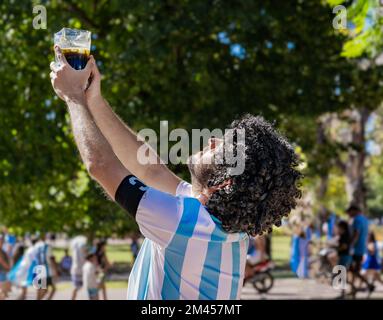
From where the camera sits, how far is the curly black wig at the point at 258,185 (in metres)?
2.55

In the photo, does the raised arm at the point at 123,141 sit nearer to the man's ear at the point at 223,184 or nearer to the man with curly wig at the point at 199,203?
the man with curly wig at the point at 199,203

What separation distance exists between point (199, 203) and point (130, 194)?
10.6 inches

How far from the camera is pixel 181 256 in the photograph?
2.54m

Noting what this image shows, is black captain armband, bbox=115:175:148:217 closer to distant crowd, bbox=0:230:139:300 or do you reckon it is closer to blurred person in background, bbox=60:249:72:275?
distant crowd, bbox=0:230:139:300

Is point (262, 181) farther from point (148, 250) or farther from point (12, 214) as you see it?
point (12, 214)

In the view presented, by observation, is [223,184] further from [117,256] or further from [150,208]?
[117,256]

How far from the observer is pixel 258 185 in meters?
2.55

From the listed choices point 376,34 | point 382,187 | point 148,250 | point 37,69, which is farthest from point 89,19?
point 382,187

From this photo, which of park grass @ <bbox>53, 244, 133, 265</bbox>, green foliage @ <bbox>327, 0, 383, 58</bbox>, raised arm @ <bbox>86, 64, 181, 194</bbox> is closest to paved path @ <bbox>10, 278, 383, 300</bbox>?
green foliage @ <bbox>327, 0, 383, 58</bbox>

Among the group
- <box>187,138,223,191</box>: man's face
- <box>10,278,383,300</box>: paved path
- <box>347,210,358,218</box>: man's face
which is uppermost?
<box>347,210,358,218</box>: man's face

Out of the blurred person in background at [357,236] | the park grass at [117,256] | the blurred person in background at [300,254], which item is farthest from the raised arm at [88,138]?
the park grass at [117,256]

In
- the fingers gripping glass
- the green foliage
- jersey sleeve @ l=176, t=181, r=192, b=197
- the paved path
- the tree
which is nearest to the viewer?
the fingers gripping glass

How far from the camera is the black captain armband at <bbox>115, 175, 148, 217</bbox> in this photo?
95.4 inches

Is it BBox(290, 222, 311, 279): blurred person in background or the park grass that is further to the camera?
the park grass
